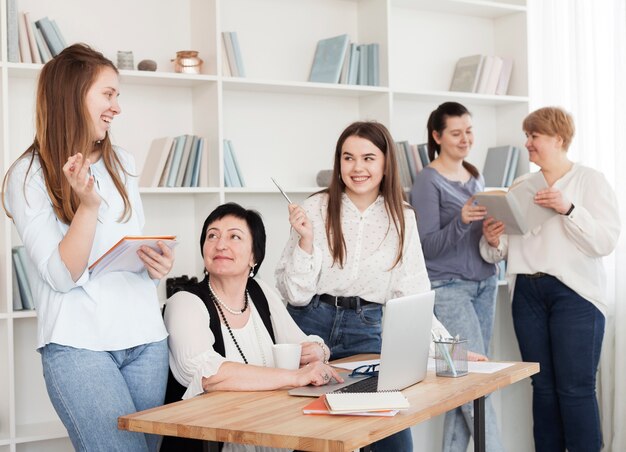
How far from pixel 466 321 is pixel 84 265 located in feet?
7.17

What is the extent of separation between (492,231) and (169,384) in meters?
1.89

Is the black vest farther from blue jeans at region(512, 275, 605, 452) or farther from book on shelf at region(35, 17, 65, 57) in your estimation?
blue jeans at region(512, 275, 605, 452)

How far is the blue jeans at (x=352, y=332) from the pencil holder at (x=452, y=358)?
1.59 ft

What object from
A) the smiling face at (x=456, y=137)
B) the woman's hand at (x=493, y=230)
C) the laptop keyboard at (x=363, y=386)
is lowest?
the laptop keyboard at (x=363, y=386)

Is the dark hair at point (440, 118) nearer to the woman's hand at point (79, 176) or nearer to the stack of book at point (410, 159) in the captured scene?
the stack of book at point (410, 159)

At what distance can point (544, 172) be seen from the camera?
3.90 m

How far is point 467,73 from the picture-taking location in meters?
4.62

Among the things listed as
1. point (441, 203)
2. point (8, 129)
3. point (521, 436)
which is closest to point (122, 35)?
point (8, 129)

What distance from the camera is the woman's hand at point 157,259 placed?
2211 mm

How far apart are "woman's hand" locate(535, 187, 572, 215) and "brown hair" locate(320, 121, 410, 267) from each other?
0.89m

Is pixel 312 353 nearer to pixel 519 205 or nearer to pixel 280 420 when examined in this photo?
pixel 280 420

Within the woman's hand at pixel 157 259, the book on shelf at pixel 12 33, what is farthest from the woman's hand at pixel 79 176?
the book on shelf at pixel 12 33

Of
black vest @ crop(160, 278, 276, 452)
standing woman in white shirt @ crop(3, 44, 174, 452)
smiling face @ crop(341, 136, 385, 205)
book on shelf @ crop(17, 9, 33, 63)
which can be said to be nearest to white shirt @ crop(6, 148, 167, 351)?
standing woman in white shirt @ crop(3, 44, 174, 452)

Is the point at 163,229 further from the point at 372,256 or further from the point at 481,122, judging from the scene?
the point at 481,122
